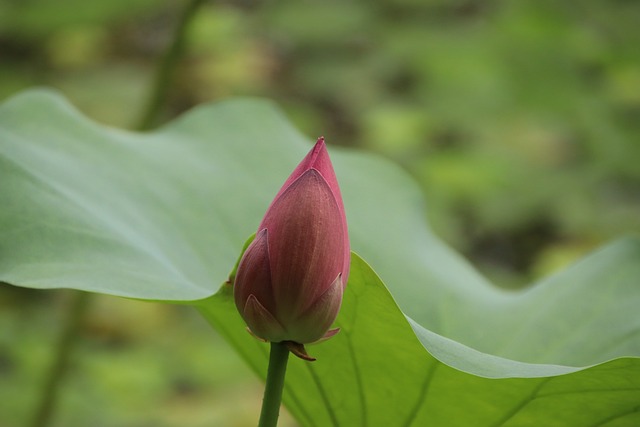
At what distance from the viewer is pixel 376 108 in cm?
213

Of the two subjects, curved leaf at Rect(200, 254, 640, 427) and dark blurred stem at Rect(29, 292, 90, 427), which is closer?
curved leaf at Rect(200, 254, 640, 427)

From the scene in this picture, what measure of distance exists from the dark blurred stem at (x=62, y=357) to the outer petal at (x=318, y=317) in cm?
41

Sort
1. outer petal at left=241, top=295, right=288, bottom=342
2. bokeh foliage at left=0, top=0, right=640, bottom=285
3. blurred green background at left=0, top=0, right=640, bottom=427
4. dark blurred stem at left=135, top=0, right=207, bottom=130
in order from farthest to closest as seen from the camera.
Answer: bokeh foliage at left=0, top=0, right=640, bottom=285
blurred green background at left=0, top=0, right=640, bottom=427
dark blurred stem at left=135, top=0, right=207, bottom=130
outer petal at left=241, top=295, right=288, bottom=342

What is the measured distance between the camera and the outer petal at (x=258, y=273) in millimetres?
371

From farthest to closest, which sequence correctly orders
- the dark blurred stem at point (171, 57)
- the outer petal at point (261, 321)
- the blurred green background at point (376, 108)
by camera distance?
the blurred green background at point (376, 108) → the dark blurred stem at point (171, 57) → the outer petal at point (261, 321)

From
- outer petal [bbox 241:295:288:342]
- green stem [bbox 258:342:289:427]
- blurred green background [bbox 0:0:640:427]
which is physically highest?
blurred green background [bbox 0:0:640:427]

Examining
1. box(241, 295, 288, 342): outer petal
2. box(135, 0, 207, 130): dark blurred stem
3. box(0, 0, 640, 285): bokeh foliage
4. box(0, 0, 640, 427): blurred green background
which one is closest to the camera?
box(241, 295, 288, 342): outer petal

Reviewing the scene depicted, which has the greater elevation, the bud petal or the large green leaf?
the large green leaf

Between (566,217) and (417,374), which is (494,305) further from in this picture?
(566,217)

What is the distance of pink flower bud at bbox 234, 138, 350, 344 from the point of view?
0.37 m

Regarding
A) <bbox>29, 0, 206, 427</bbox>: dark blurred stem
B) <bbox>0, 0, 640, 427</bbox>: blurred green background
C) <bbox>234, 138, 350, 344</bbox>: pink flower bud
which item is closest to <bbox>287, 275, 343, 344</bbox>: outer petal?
<bbox>234, 138, 350, 344</bbox>: pink flower bud

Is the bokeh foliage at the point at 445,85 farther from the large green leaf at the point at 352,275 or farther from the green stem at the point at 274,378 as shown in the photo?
the green stem at the point at 274,378

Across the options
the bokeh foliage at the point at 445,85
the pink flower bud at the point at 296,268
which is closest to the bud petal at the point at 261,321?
the pink flower bud at the point at 296,268

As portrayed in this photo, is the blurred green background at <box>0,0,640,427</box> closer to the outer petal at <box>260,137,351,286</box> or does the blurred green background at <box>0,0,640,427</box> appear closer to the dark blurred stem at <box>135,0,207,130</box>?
the dark blurred stem at <box>135,0,207,130</box>
